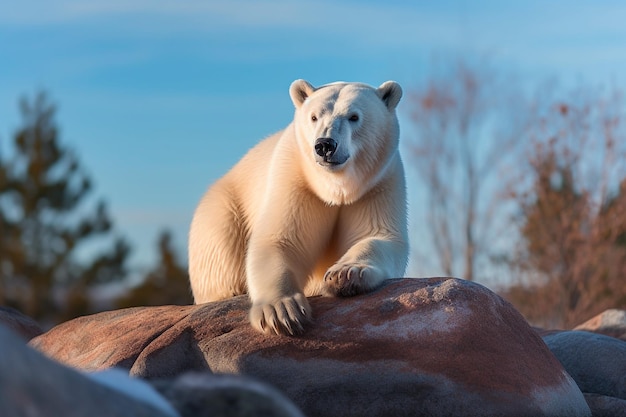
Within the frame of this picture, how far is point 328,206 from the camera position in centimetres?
536

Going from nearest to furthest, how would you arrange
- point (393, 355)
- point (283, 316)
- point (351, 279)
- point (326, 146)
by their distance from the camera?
point (393, 355), point (283, 316), point (351, 279), point (326, 146)

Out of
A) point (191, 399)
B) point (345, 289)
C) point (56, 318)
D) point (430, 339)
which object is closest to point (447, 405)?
point (430, 339)

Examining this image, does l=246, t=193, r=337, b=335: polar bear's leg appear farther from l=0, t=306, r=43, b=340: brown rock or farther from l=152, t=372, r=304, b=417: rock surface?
l=0, t=306, r=43, b=340: brown rock

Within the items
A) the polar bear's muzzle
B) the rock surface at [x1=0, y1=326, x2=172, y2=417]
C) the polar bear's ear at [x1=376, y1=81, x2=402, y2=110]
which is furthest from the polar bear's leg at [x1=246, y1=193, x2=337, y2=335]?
the rock surface at [x1=0, y1=326, x2=172, y2=417]

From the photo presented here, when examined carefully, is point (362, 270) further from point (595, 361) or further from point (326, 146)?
point (595, 361)

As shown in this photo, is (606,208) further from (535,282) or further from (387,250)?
(387,250)

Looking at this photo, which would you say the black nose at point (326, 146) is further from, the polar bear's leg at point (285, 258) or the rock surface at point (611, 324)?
the rock surface at point (611, 324)

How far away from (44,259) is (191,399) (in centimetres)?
2957

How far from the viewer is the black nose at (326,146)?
189 inches

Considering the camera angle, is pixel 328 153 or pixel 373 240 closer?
pixel 328 153

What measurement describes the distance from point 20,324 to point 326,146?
3345 mm

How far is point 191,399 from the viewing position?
2033mm

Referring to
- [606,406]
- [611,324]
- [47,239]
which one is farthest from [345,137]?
[47,239]

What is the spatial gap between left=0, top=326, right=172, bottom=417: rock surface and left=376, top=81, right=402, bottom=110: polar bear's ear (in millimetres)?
3955
